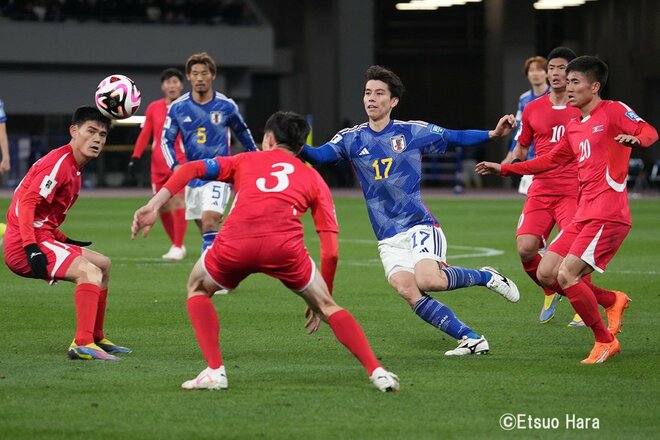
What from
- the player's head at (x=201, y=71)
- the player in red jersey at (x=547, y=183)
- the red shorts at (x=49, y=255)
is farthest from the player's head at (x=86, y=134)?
the player's head at (x=201, y=71)

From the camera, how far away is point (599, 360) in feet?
26.8

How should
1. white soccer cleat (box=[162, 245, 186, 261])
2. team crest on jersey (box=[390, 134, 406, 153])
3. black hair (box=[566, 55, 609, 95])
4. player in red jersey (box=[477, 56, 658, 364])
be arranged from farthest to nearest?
1. white soccer cleat (box=[162, 245, 186, 261])
2. team crest on jersey (box=[390, 134, 406, 153])
3. black hair (box=[566, 55, 609, 95])
4. player in red jersey (box=[477, 56, 658, 364])

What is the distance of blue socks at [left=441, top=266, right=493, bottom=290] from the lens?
28.3 ft

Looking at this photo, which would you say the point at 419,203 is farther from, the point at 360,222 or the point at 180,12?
the point at 180,12

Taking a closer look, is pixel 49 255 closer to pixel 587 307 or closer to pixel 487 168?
pixel 487 168

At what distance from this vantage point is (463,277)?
28.6ft

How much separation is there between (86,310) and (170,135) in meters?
5.91

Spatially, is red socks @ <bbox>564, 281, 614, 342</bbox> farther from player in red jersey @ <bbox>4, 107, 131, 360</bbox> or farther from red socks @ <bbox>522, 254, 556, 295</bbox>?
player in red jersey @ <bbox>4, 107, 131, 360</bbox>

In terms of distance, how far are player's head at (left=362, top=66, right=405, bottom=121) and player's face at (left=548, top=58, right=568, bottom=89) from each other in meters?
1.88

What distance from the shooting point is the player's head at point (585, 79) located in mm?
8438

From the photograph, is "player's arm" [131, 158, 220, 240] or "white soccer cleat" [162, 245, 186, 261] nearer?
"player's arm" [131, 158, 220, 240]

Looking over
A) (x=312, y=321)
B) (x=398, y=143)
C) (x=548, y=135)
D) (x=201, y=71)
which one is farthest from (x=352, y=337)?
(x=201, y=71)

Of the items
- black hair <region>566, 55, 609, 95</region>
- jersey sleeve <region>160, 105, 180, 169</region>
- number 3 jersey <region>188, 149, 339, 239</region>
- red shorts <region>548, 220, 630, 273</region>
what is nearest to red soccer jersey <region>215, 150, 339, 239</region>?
number 3 jersey <region>188, 149, 339, 239</region>

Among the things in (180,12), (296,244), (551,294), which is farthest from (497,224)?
(180,12)
